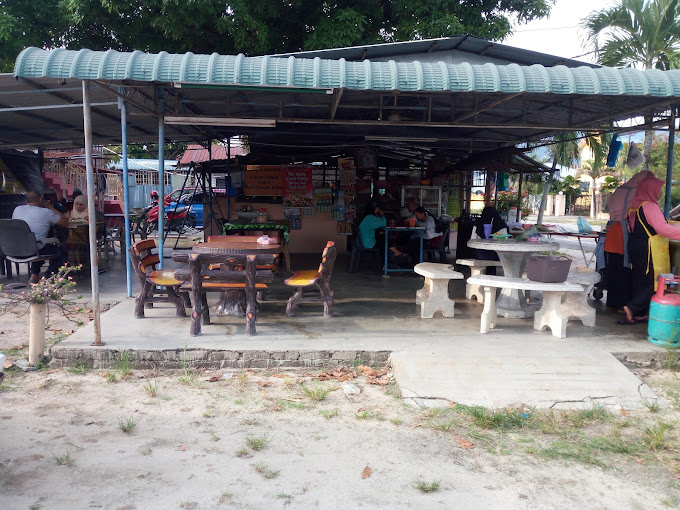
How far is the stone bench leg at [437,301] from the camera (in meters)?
6.42

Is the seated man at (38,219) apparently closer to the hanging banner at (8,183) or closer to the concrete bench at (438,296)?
the hanging banner at (8,183)

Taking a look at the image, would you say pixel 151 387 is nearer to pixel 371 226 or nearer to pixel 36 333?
pixel 36 333

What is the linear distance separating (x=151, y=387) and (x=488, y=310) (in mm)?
3566

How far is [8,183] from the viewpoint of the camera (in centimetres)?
1231

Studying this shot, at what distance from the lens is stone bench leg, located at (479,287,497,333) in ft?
19.1

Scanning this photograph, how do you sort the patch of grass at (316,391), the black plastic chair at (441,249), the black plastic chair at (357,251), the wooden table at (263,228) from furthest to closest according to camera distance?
the black plastic chair at (441,249), the black plastic chair at (357,251), the wooden table at (263,228), the patch of grass at (316,391)

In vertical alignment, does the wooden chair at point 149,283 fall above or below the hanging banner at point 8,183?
below

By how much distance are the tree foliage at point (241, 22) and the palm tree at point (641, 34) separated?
11.1 ft

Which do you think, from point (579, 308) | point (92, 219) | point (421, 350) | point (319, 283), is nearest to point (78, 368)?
point (92, 219)

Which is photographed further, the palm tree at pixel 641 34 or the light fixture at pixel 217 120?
the palm tree at pixel 641 34

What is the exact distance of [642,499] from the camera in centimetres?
305

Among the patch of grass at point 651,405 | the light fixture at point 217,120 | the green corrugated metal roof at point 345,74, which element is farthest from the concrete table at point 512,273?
the light fixture at point 217,120

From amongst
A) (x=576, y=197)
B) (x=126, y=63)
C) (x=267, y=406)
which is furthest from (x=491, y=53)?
(x=576, y=197)

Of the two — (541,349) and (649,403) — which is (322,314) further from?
(649,403)
